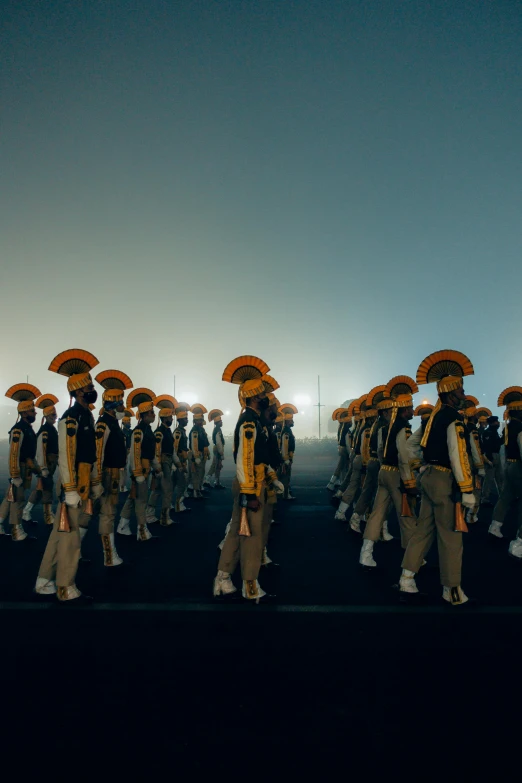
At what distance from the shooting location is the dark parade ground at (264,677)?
111 inches

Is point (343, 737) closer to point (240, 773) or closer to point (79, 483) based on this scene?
point (240, 773)

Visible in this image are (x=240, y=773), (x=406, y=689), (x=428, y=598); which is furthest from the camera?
(x=428, y=598)


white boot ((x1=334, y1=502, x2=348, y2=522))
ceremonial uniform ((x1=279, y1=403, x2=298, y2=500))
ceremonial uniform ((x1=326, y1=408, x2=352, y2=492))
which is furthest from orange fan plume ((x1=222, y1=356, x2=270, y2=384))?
ceremonial uniform ((x1=326, y1=408, x2=352, y2=492))

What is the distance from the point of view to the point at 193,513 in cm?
1148

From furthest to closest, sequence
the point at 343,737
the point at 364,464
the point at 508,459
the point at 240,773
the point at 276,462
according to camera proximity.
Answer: the point at 364,464 < the point at 508,459 < the point at 276,462 < the point at 343,737 < the point at 240,773

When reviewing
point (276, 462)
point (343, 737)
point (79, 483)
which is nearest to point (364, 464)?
point (276, 462)

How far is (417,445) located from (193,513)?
23.1ft

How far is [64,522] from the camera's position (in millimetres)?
5320

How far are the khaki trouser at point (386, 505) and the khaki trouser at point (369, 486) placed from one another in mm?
1523

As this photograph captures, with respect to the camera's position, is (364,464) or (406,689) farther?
(364,464)

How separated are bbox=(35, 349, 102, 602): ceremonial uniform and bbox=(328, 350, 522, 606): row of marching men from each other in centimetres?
371

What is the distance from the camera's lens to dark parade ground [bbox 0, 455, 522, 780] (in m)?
2.81

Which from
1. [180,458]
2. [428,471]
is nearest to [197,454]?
[180,458]

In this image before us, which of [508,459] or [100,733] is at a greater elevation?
[508,459]
